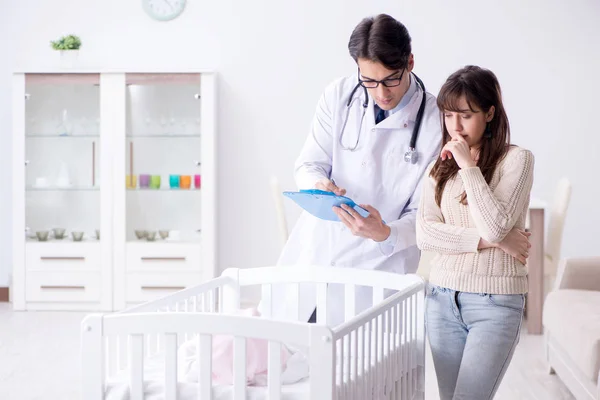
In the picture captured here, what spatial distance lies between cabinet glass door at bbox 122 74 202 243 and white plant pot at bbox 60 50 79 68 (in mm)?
433

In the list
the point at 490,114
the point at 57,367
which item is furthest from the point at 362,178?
the point at 57,367

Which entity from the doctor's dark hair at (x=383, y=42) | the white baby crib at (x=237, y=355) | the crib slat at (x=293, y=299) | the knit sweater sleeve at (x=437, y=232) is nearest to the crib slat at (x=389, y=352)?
the white baby crib at (x=237, y=355)

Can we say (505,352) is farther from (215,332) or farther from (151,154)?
(151,154)

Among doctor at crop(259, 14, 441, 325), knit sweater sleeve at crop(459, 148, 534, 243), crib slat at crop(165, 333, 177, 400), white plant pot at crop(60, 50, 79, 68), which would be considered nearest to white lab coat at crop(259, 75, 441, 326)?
doctor at crop(259, 14, 441, 325)

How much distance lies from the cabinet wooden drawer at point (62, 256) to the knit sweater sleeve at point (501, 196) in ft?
12.2

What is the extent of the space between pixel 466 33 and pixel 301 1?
1.08 meters

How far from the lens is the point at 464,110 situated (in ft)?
6.52

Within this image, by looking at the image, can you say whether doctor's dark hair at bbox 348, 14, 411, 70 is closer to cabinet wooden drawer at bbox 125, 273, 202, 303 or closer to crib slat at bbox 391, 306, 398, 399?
crib slat at bbox 391, 306, 398, 399

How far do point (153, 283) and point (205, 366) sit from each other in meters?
3.55

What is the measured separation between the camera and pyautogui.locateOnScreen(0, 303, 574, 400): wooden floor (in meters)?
3.44

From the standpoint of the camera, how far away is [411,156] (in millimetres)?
2270

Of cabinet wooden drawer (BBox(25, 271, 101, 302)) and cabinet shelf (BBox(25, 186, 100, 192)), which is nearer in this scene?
cabinet wooden drawer (BBox(25, 271, 101, 302))

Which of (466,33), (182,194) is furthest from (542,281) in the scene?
(182,194)

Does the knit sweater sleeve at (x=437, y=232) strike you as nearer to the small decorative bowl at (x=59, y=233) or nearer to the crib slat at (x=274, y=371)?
the crib slat at (x=274, y=371)
